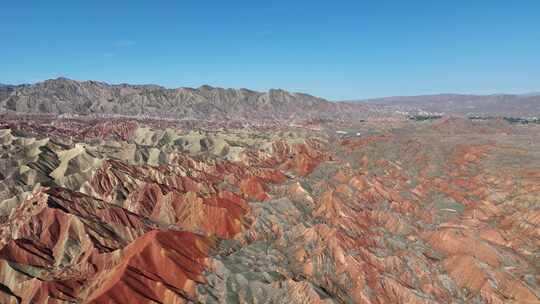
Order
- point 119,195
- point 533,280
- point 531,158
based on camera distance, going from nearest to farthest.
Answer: point 533,280 → point 119,195 → point 531,158

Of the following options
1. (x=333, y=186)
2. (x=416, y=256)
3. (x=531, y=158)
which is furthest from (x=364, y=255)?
(x=531, y=158)

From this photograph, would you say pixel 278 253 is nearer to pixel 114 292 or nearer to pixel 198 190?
pixel 114 292

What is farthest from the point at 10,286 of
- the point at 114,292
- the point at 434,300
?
the point at 434,300

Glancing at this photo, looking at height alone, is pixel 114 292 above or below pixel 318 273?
above

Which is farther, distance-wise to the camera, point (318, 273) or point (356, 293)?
point (318, 273)

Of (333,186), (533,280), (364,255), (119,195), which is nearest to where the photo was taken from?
(533,280)

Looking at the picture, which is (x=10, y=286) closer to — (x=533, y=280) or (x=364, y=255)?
(x=364, y=255)
